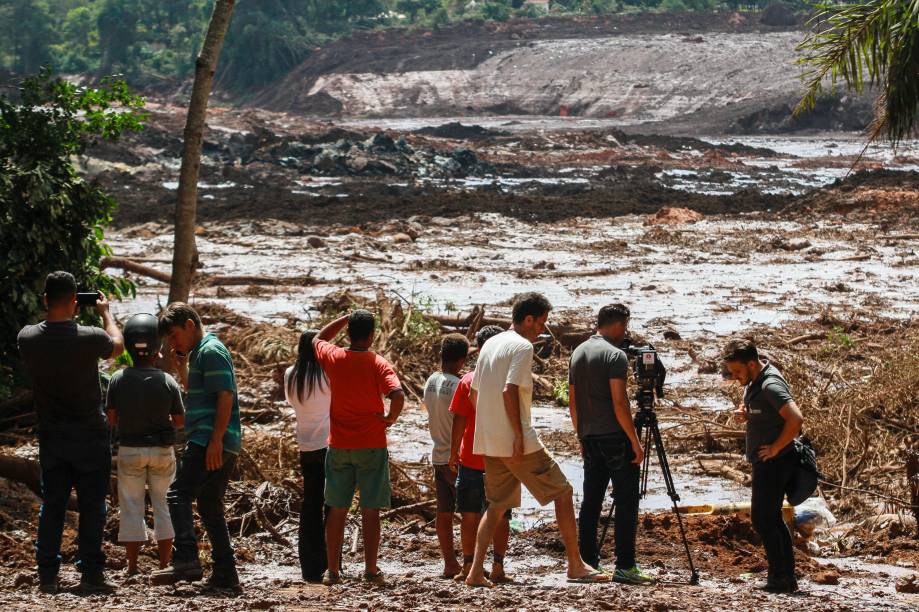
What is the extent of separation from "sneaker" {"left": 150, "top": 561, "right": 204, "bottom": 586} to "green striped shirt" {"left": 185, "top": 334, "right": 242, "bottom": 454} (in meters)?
0.61

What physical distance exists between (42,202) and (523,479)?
15.2 feet

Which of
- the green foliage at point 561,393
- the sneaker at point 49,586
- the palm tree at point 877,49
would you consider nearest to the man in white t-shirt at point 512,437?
the sneaker at point 49,586

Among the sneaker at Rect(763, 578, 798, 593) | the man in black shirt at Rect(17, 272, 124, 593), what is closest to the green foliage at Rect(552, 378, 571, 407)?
the sneaker at Rect(763, 578, 798, 593)

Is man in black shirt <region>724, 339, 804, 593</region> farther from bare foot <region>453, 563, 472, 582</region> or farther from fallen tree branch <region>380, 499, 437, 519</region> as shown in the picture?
fallen tree branch <region>380, 499, 437, 519</region>

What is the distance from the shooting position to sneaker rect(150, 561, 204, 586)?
21.0 feet

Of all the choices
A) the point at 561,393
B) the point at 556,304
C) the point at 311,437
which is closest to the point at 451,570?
the point at 311,437

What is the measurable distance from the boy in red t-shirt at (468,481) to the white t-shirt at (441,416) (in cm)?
21

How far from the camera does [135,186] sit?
39562 millimetres

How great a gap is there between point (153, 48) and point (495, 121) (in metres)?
39.1

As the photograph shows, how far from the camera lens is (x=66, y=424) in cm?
626

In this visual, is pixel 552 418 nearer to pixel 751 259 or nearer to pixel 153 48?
pixel 751 259

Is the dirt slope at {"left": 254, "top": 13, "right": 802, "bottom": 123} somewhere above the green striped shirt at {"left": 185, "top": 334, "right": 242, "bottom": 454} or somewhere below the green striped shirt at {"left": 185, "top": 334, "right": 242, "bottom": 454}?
above

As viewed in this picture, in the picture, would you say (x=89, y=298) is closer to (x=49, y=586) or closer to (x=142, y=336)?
(x=142, y=336)

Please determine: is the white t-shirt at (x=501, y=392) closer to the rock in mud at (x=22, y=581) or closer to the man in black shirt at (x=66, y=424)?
the man in black shirt at (x=66, y=424)
